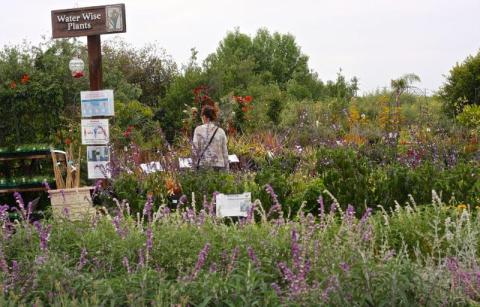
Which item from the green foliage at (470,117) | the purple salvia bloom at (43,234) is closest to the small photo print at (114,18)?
the purple salvia bloom at (43,234)

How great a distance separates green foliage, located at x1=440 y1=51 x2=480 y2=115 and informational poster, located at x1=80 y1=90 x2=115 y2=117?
15061mm

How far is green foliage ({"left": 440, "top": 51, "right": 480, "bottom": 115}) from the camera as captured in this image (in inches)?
936

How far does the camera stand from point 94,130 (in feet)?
34.8

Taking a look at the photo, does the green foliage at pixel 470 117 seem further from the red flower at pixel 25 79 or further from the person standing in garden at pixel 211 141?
the person standing in garden at pixel 211 141

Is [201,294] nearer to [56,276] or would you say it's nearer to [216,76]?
[56,276]

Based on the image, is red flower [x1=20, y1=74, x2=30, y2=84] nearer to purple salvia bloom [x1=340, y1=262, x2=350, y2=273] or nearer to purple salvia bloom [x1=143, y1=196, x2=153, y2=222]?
purple salvia bloom [x1=143, y1=196, x2=153, y2=222]

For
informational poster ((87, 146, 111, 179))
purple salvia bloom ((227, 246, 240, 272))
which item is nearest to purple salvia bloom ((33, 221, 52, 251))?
purple salvia bloom ((227, 246, 240, 272))

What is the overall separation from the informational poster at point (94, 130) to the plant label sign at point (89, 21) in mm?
1185

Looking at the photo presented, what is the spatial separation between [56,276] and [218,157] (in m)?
5.31

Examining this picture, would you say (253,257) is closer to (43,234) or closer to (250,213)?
(250,213)

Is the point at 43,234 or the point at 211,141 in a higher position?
the point at 211,141

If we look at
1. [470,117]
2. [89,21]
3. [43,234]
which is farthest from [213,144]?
[470,117]

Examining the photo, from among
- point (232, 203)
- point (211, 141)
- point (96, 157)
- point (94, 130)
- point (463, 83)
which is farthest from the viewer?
point (463, 83)

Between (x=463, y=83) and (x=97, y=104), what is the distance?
15810mm
